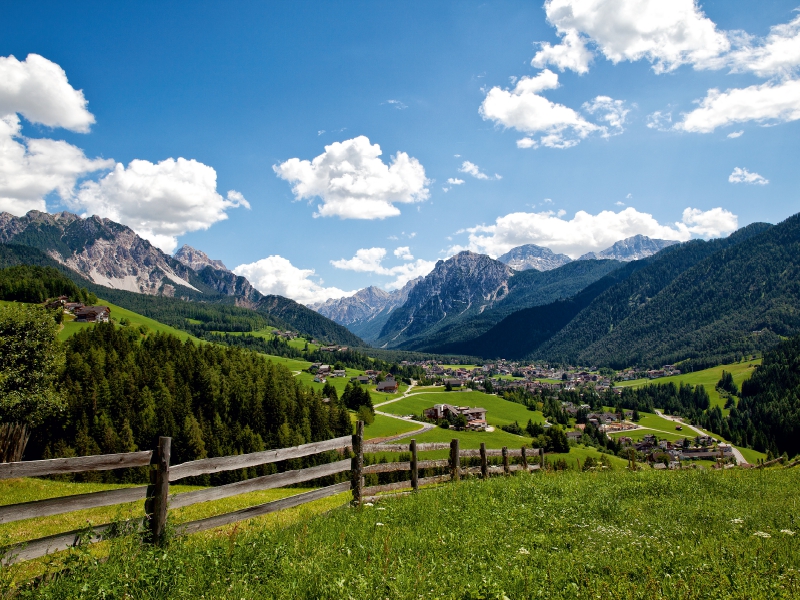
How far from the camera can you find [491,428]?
122 m

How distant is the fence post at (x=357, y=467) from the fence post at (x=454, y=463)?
562cm

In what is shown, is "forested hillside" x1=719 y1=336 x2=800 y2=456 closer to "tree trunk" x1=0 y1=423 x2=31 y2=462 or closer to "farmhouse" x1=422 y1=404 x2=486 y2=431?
"farmhouse" x1=422 y1=404 x2=486 y2=431

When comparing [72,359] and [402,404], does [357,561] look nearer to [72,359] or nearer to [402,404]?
[72,359]

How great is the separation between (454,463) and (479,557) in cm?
1015

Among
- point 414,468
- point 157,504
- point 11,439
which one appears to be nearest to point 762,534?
point 414,468

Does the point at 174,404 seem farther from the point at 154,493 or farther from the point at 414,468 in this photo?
the point at 154,493

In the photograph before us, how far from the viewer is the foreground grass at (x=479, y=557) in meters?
5.58

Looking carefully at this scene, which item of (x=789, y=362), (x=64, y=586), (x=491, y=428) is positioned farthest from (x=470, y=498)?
(x=789, y=362)

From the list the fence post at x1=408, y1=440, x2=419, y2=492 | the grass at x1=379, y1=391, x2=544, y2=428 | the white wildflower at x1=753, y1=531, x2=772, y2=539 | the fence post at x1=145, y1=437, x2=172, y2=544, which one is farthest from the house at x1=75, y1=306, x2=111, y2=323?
the white wildflower at x1=753, y1=531, x2=772, y2=539

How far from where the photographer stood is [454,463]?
16.8m

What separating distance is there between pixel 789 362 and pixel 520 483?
210674 millimetres

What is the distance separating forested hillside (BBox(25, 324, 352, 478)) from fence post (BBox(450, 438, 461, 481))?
57342 millimetres

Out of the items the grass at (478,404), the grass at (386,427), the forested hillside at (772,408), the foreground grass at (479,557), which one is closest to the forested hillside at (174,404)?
the grass at (386,427)

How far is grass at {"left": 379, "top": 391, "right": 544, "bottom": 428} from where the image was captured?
136 meters
